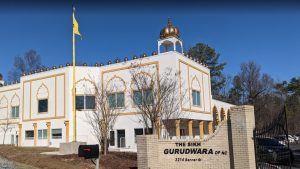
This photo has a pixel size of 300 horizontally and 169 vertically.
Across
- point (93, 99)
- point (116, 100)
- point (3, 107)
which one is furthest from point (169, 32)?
point (3, 107)

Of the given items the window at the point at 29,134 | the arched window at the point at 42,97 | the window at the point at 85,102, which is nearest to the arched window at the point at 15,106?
the window at the point at 29,134

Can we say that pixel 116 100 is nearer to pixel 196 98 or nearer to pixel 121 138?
pixel 121 138

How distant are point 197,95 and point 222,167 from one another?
2126cm

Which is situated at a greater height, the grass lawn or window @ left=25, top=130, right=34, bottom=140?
window @ left=25, top=130, right=34, bottom=140

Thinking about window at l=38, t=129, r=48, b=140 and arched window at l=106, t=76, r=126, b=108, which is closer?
arched window at l=106, t=76, r=126, b=108

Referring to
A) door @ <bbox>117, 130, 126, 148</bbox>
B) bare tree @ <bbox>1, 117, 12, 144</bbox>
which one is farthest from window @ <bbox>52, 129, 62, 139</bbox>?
bare tree @ <bbox>1, 117, 12, 144</bbox>

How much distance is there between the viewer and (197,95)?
35.0 m

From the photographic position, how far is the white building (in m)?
32.5

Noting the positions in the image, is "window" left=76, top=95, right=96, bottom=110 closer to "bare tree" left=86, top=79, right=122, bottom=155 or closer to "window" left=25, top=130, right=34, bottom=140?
"bare tree" left=86, top=79, right=122, bottom=155

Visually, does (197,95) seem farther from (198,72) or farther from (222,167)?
(222,167)

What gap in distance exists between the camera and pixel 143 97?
31000 mm

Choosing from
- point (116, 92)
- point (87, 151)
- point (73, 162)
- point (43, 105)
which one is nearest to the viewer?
point (87, 151)

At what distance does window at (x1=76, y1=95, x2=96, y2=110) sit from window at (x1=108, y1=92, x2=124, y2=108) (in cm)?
200

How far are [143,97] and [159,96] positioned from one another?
6.13 ft
